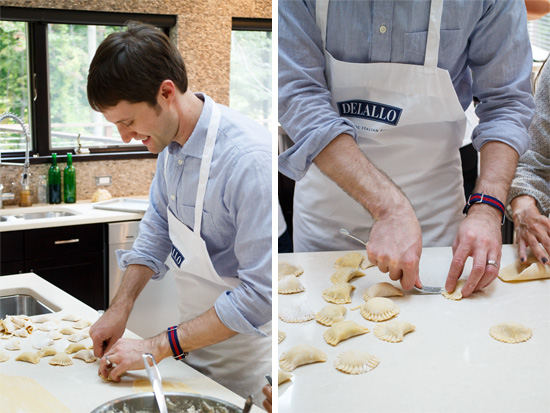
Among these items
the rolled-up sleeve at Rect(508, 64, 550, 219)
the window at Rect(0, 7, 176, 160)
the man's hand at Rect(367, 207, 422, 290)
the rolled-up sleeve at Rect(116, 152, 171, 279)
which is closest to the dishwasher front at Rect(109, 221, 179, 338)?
the rolled-up sleeve at Rect(116, 152, 171, 279)

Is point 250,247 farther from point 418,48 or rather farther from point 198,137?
point 418,48

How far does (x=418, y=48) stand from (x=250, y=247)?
376 mm

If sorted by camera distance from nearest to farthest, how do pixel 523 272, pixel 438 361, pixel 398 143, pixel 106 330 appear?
pixel 438 361
pixel 106 330
pixel 523 272
pixel 398 143

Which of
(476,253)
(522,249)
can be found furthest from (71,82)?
(522,249)

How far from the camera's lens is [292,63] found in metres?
0.71

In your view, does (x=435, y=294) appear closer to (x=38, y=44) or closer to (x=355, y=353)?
(x=355, y=353)

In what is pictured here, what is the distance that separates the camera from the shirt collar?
61 cm

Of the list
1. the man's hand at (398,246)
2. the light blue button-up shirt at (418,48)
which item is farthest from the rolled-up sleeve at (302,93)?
the man's hand at (398,246)

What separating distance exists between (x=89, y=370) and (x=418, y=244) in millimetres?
376

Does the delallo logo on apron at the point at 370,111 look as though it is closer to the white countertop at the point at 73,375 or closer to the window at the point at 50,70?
the window at the point at 50,70

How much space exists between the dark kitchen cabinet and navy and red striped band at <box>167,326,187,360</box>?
91 mm

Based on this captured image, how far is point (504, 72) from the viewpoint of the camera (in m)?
0.78

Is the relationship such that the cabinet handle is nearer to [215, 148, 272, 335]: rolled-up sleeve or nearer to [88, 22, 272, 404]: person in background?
[88, 22, 272, 404]: person in background

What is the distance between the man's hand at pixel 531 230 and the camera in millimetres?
785
